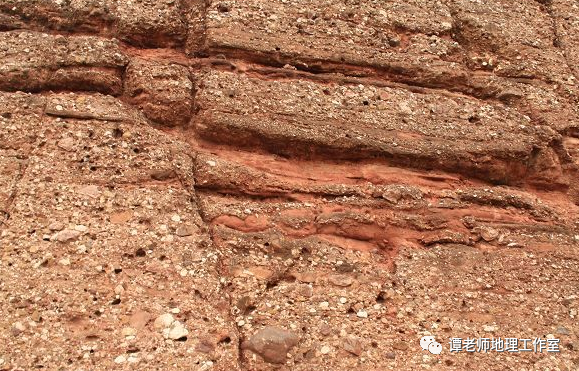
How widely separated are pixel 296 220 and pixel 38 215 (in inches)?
99.6

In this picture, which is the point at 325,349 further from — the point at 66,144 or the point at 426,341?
the point at 66,144

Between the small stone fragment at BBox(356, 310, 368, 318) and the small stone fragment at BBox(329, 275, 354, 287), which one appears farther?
the small stone fragment at BBox(329, 275, 354, 287)

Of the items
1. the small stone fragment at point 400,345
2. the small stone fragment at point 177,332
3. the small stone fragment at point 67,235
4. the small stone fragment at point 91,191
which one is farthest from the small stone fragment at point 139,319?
the small stone fragment at point 400,345

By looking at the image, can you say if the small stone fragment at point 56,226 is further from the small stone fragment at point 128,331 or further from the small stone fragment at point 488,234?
the small stone fragment at point 488,234

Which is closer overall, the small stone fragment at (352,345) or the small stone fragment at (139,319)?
the small stone fragment at (139,319)

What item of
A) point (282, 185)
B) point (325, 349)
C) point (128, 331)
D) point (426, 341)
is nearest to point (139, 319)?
point (128, 331)

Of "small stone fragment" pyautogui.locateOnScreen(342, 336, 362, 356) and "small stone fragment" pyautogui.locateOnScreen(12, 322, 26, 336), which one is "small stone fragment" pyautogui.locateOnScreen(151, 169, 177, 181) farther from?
"small stone fragment" pyautogui.locateOnScreen(342, 336, 362, 356)

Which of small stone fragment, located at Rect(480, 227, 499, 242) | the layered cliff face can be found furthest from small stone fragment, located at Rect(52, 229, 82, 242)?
small stone fragment, located at Rect(480, 227, 499, 242)

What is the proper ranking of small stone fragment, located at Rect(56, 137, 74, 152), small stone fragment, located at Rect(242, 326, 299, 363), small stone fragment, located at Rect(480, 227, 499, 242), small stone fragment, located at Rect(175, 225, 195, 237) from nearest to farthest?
1. small stone fragment, located at Rect(242, 326, 299, 363)
2. small stone fragment, located at Rect(175, 225, 195, 237)
3. small stone fragment, located at Rect(56, 137, 74, 152)
4. small stone fragment, located at Rect(480, 227, 499, 242)

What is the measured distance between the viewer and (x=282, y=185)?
342 inches

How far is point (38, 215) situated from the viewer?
25.1 feet

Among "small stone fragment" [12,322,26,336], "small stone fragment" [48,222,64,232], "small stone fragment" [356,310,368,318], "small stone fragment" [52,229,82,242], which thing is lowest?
"small stone fragment" [12,322,26,336]

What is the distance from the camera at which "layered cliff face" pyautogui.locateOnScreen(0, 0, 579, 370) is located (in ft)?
24.0

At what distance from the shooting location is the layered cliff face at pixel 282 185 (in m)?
7.32
